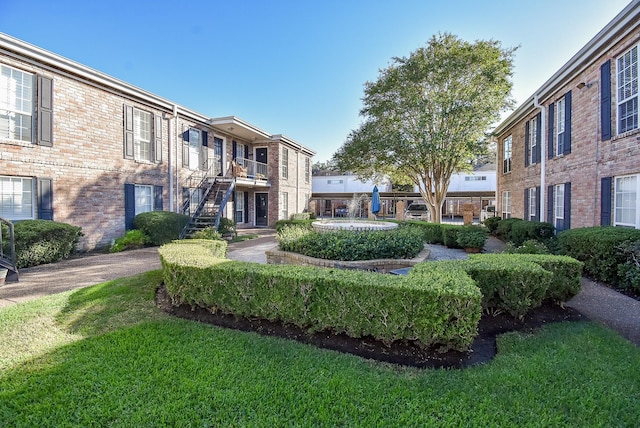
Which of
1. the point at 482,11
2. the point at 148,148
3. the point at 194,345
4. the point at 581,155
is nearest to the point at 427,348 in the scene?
the point at 194,345

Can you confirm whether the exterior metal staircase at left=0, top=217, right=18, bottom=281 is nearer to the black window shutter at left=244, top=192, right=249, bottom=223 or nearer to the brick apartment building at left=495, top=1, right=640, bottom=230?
the black window shutter at left=244, top=192, right=249, bottom=223

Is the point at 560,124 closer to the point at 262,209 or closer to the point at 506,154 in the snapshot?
the point at 506,154

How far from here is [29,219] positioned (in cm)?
856

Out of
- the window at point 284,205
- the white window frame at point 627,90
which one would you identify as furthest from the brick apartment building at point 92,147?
the white window frame at point 627,90

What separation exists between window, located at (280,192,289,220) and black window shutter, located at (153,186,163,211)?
8.01 metres

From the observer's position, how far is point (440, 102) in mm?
12820

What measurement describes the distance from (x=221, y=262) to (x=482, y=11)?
10189mm

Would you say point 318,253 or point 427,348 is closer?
point 427,348

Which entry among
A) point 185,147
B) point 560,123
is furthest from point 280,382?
point 185,147

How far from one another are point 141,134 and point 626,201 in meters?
15.5

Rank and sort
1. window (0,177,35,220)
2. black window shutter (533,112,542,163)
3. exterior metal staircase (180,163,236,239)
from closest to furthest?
window (0,177,35,220), black window shutter (533,112,542,163), exterior metal staircase (180,163,236,239)

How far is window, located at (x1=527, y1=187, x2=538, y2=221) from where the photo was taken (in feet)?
39.9

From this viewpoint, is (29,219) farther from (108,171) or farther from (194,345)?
(194,345)

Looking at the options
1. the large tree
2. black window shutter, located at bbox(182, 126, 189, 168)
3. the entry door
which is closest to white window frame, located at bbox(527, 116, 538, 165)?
the large tree
